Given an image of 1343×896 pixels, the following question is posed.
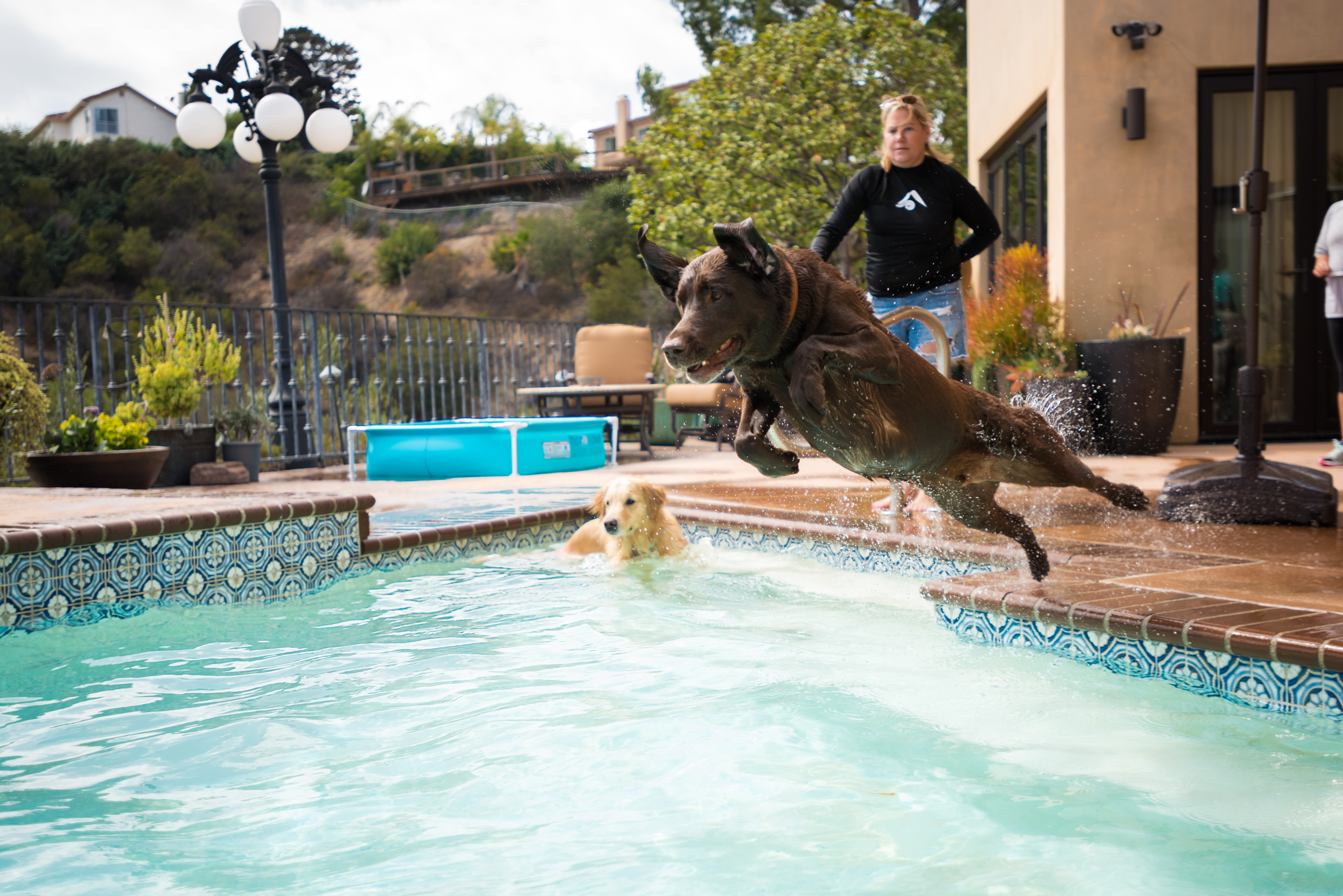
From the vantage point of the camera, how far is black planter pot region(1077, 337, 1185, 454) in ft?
22.4

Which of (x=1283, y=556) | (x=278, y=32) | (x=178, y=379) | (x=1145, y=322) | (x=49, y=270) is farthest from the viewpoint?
(x=49, y=270)

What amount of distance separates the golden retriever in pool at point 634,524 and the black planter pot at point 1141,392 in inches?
158

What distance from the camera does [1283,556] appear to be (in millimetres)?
3199

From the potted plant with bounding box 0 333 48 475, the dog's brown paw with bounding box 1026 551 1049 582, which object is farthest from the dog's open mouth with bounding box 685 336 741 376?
the potted plant with bounding box 0 333 48 475

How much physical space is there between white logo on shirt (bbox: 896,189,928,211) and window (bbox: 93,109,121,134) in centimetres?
6033

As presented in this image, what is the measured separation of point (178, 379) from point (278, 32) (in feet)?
13.8

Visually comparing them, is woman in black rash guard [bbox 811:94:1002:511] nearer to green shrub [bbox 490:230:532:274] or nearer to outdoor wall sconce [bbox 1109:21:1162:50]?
outdoor wall sconce [bbox 1109:21:1162:50]

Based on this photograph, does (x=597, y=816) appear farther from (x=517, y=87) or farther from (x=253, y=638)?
(x=517, y=87)

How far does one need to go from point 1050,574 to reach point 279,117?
29.9 feet

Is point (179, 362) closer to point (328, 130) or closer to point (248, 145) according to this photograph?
point (328, 130)

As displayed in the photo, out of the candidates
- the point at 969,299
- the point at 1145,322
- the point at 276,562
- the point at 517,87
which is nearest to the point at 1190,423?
the point at 1145,322

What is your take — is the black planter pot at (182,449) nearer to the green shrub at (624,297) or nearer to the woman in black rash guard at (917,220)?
the woman in black rash guard at (917,220)

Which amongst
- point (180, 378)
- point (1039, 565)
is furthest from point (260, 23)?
point (1039, 565)

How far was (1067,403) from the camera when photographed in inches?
285
